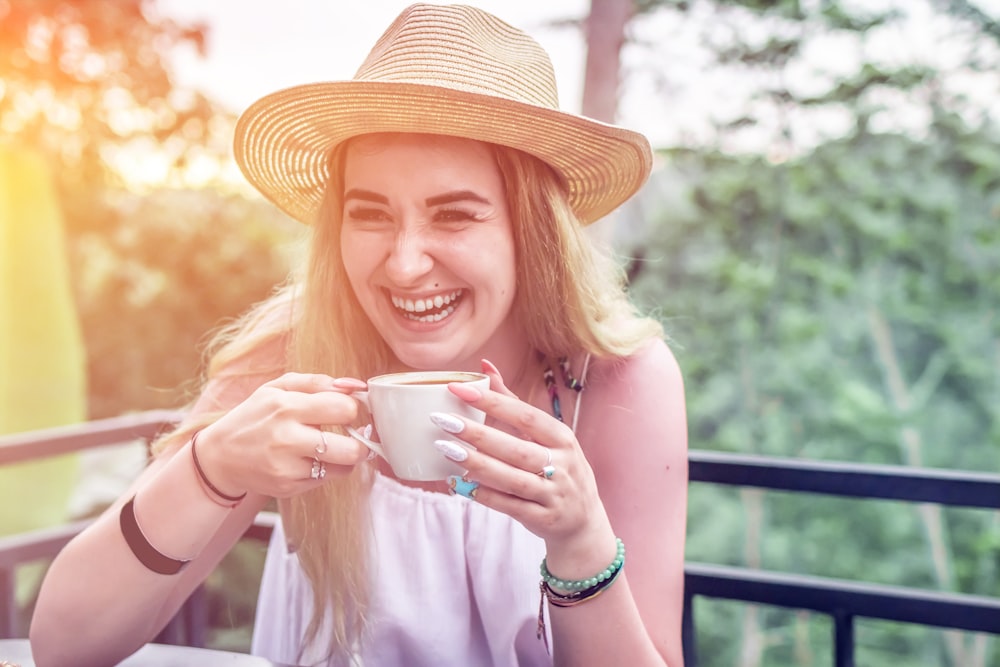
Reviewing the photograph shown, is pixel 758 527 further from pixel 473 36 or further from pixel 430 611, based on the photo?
pixel 473 36

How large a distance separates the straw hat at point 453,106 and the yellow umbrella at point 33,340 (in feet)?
11.4

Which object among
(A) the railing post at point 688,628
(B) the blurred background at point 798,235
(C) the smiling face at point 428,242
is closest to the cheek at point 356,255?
(C) the smiling face at point 428,242

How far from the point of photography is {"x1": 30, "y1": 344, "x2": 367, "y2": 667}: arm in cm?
99

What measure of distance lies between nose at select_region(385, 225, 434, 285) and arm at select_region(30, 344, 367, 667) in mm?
273

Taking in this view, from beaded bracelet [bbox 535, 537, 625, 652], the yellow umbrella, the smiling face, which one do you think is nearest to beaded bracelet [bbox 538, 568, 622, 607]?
beaded bracelet [bbox 535, 537, 625, 652]

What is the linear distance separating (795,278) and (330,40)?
89.2 inches

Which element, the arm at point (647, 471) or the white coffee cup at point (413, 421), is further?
the arm at point (647, 471)

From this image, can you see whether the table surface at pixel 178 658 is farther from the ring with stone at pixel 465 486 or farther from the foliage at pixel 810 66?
the foliage at pixel 810 66

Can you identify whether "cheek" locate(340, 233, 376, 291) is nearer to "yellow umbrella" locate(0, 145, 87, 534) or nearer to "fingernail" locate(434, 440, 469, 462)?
"fingernail" locate(434, 440, 469, 462)

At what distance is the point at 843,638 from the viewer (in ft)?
5.39

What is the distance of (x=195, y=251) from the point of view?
18.0 ft

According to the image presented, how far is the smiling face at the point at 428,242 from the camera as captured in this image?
1.28m

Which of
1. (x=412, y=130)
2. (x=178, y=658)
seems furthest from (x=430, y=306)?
(x=178, y=658)

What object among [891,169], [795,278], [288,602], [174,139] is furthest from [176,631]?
[174,139]
